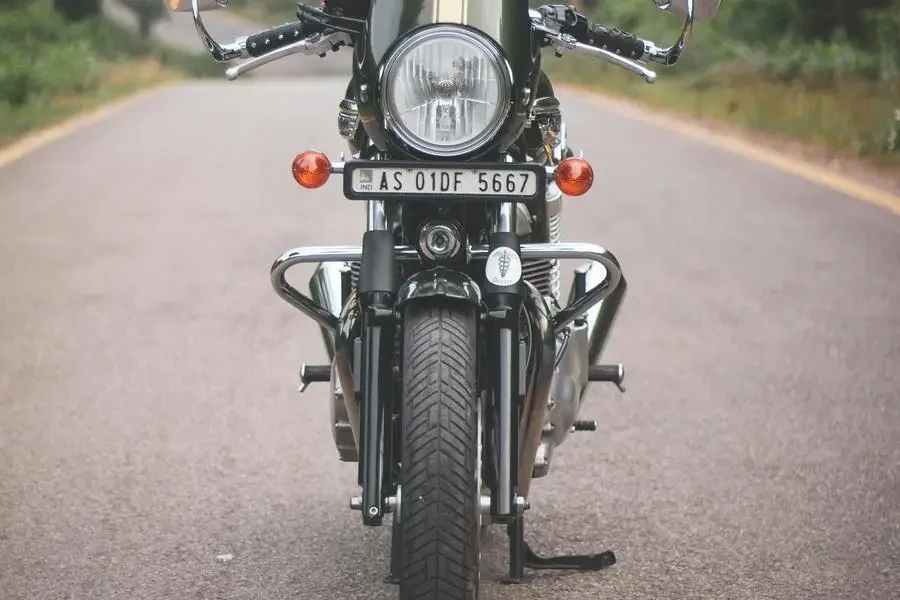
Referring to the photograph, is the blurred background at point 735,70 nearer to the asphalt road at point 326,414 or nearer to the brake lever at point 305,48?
the asphalt road at point 326,414

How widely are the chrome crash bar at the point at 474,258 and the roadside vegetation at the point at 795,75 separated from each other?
446 inches

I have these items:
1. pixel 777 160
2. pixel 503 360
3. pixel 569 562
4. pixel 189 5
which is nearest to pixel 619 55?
pixel 503 360

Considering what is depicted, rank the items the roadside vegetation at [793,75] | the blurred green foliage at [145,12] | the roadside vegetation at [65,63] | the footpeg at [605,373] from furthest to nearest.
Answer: the blurred green foliage at [145,12]
the roadside vegetation at [65,63]
the roadside vegetation at [793,75]
the footpeg at [605,373]

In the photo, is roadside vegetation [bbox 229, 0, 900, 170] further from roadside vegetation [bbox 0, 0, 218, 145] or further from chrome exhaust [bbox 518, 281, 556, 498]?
chrome exhaust [bbox 518, 281, 556, 498]

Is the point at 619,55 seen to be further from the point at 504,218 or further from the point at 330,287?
the point at 330,287

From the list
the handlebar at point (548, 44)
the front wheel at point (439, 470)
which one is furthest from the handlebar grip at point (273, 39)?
the front wheel at point (439, 470)

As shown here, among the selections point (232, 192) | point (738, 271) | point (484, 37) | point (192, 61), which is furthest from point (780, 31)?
point (484, 37)

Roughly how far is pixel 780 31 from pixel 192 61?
881 inches

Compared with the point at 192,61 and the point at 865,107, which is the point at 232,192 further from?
the point at 192,61

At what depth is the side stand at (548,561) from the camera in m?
4.32

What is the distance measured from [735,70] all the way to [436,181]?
2237 centimetres

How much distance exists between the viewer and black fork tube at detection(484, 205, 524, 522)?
11.3 feet

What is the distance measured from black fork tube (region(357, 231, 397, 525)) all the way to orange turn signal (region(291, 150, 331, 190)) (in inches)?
7.7

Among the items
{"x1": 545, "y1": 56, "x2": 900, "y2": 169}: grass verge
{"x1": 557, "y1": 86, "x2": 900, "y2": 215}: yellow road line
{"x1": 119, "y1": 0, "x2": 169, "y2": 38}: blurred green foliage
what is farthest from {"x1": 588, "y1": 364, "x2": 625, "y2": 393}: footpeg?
{"x1": 119, "y1": 0, "x2": 169, "y2": 38}: blurred green foliage
